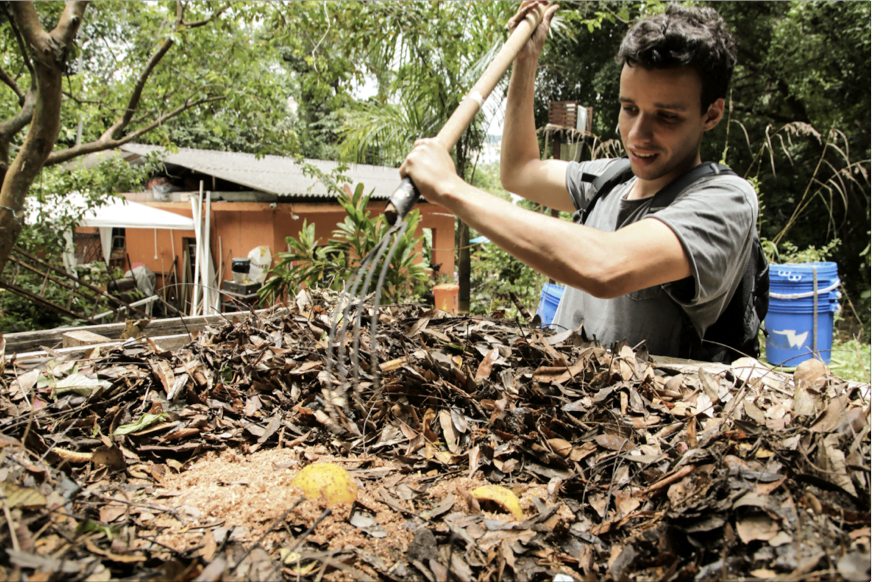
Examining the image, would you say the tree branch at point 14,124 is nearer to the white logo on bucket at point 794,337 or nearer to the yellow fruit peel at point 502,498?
the yellow fruit peel at point 502,498

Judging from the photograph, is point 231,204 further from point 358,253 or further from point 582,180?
point 582,180

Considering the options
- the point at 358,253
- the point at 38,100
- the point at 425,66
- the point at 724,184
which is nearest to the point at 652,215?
the point at 724,184

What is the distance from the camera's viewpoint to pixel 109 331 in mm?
2166

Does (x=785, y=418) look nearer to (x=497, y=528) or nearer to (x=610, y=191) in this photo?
(x=497, y=528)

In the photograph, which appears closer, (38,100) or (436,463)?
(436,463)

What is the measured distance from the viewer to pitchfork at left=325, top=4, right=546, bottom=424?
43.1 inches

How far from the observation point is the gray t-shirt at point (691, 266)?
133 cm

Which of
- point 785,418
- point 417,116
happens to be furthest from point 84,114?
point 785,418

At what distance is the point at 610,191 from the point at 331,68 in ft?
15.4

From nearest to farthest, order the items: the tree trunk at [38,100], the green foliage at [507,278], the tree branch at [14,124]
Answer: the tree trunk at [38,100] → the tree branch at [14,124] → the green foliage at [507,278]

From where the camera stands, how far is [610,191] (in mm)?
2004

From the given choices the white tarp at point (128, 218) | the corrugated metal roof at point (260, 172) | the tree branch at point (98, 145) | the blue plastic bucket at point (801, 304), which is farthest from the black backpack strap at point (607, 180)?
the white tarp at point (128, 218)

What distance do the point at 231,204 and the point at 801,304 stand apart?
8727 millimetres

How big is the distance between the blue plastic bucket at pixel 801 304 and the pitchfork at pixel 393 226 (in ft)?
12.9
